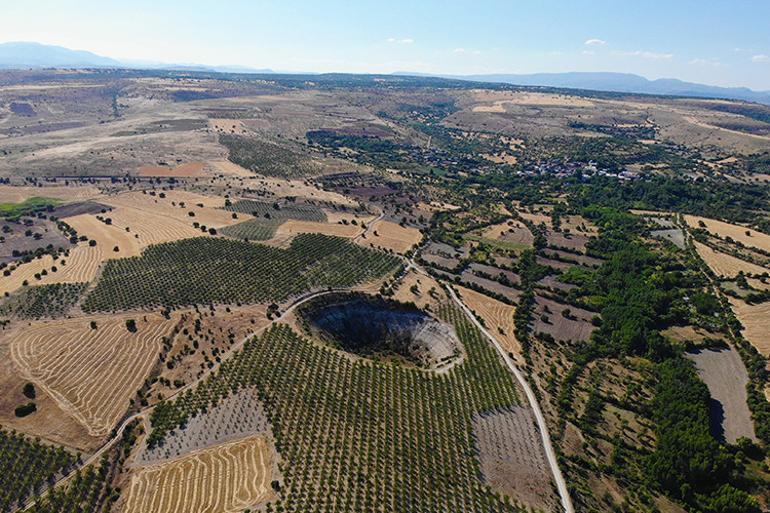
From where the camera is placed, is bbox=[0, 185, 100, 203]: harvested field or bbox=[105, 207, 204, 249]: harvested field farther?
bbox=[0, 185, 100, 203]: harvested field

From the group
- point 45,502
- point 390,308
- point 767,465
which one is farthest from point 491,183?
point 45,502

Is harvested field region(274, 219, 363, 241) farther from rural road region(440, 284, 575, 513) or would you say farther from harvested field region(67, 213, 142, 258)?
rural road region(440, 284, 575, 513)

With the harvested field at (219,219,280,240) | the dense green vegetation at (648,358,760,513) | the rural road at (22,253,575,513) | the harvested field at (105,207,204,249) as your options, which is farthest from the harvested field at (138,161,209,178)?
the dense green vegetation at (648,358,760,513)

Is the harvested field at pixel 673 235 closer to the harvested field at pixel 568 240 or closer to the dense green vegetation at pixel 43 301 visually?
the harvested field at pixel 568 240

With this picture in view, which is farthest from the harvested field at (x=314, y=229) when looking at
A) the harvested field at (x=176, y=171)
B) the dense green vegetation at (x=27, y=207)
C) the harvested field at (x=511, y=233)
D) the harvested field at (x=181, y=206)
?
the dense green vegetation at (x=27, y=207)

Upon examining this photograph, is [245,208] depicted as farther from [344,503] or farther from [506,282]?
[344,503]
